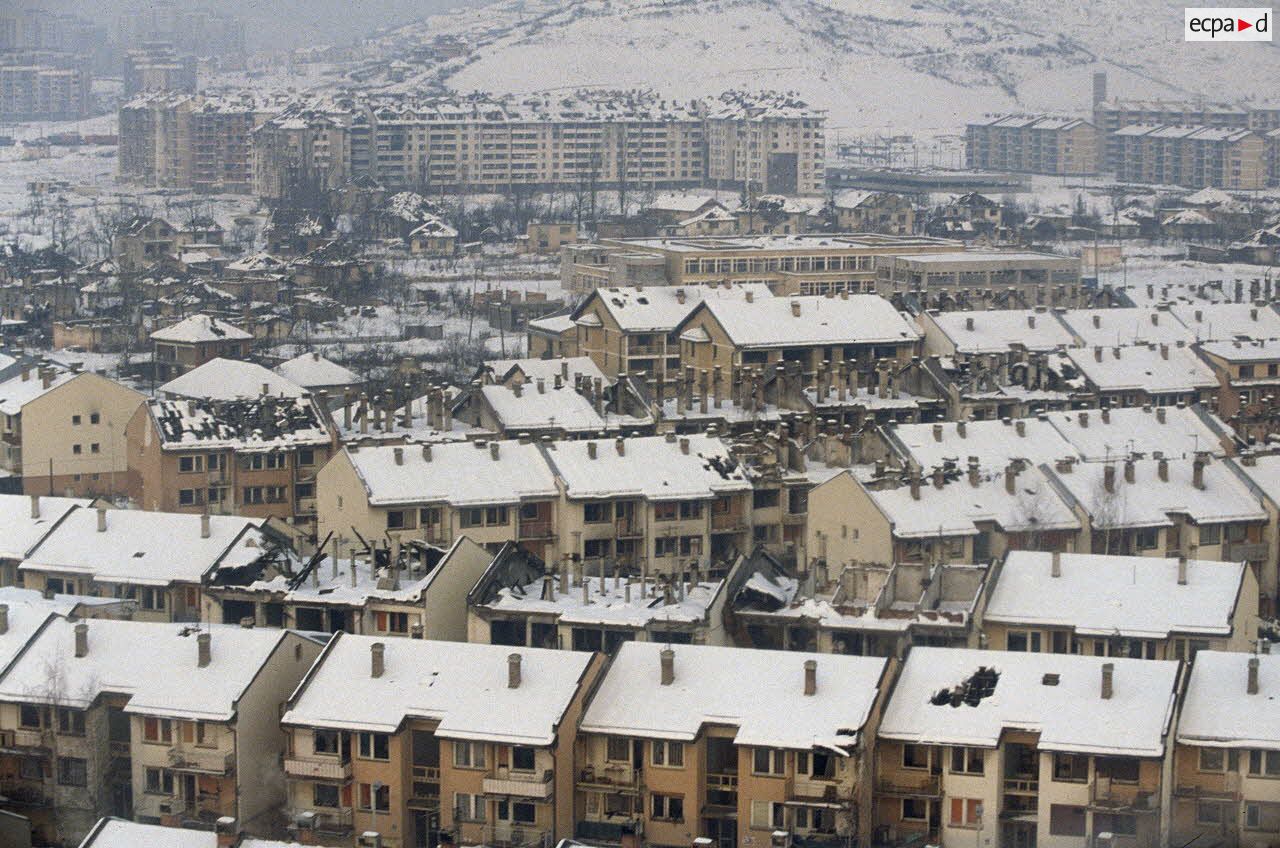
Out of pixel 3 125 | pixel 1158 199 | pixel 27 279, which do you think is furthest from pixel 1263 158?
pixel 3 125

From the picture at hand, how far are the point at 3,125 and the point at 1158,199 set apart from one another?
18.4 m

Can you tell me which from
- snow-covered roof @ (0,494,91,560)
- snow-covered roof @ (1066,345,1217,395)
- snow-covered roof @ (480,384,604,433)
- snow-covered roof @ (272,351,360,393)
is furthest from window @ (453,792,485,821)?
snow-covered roof @ (272,351,360,393)

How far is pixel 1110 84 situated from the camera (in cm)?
4484

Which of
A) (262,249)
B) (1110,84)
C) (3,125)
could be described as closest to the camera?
(262,249)

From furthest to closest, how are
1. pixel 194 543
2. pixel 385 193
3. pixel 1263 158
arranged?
pixel 1263 158
pixel 385 193
pixel 194 543

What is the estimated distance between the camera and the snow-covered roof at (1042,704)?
5938 millimetres

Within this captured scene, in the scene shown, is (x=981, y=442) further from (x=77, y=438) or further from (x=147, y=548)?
(x=77, y=438)

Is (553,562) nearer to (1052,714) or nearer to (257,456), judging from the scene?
(257,456)

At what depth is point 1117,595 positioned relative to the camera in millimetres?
7121

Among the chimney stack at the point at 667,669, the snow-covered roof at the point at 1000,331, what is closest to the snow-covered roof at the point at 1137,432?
the snow-covered roof at the point at 1000,331

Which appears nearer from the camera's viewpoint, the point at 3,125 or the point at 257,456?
the point at 257,456

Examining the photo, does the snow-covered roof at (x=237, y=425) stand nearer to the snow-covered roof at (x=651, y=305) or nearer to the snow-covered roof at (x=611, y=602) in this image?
the snow-covered roof at (x=611, y=602)

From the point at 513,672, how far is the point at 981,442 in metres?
3.32

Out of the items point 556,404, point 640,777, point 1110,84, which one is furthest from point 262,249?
point 1110,84
